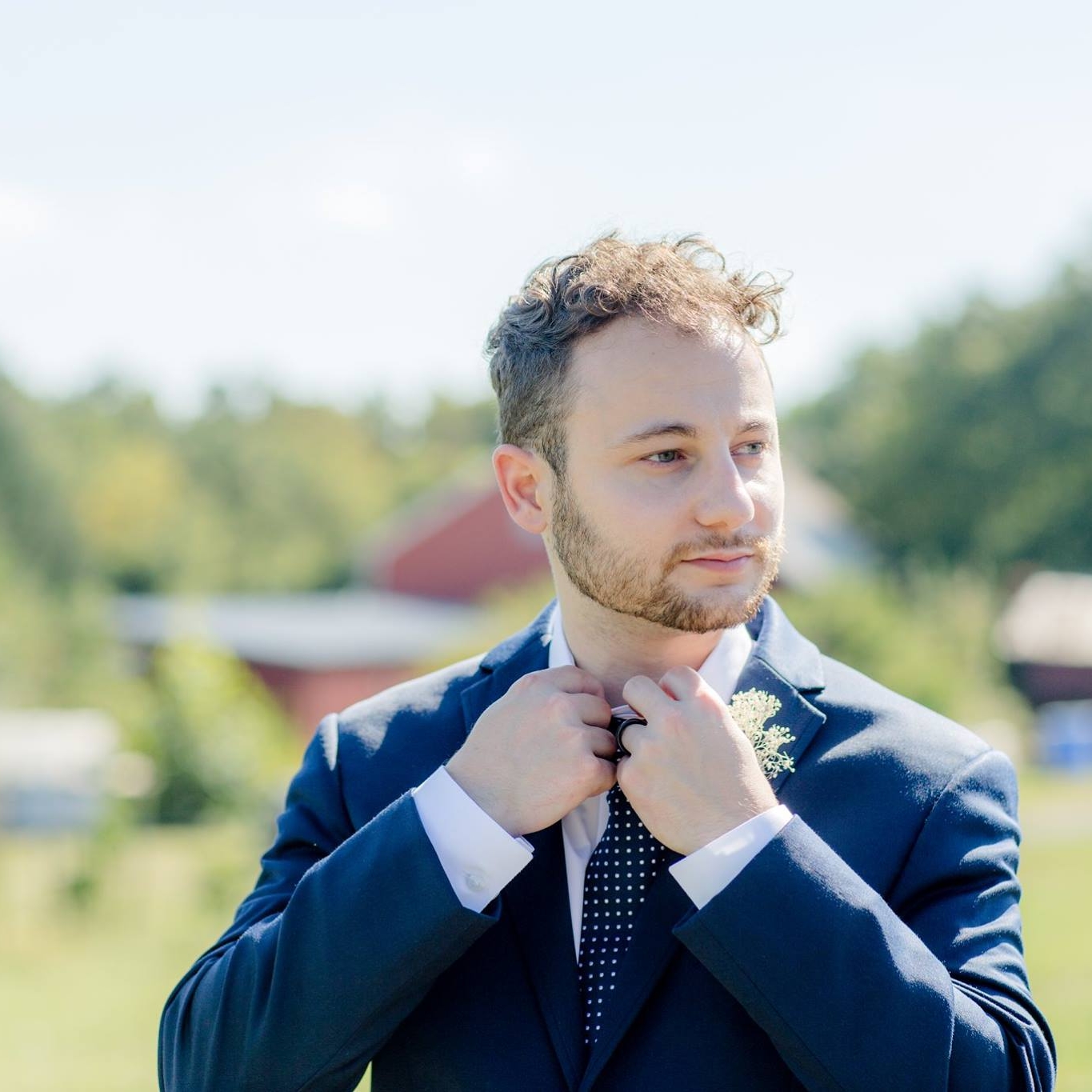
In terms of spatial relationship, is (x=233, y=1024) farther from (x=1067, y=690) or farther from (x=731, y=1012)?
(x=1067, y=690)

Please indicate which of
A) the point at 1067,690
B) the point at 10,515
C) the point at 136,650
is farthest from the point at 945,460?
the point at 10,515

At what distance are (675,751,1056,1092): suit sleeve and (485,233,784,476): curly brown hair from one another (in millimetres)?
773

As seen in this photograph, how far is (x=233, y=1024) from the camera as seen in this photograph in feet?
6.79

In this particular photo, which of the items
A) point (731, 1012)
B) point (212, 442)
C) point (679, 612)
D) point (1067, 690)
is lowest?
point (731, 1012)

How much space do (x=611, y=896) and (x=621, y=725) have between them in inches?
11.1

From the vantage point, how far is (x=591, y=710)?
2119 mm

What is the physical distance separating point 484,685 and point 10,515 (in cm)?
5276

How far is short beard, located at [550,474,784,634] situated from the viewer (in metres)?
2.13

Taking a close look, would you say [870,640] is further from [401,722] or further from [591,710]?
[591,710]

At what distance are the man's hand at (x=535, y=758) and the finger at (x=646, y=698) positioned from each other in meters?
0.08

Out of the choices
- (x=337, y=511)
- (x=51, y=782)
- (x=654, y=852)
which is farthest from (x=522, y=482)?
(x=337, y=511)

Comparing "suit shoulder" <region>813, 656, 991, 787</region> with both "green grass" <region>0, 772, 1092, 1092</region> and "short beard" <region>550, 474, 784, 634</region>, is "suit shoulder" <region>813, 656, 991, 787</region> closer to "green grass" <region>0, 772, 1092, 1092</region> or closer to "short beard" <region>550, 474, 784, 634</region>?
"short beard" <region>550, 474, 784, 634</region>

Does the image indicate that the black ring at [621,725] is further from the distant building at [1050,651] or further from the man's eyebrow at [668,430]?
the distant building at [1050,651]

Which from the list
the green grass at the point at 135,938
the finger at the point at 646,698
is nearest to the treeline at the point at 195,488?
the green grass at the point at 135,938
